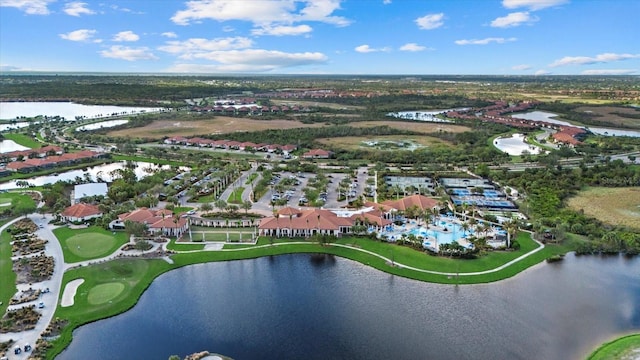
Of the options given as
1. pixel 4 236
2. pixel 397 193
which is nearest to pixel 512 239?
pixel 397 193

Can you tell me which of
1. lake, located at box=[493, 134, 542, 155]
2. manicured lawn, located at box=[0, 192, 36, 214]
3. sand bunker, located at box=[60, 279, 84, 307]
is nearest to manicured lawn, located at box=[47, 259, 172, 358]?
sand bunker, located at box=[60, 279, 84, 307]

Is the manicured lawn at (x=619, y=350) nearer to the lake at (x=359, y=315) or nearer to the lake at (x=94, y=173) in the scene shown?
the lake at (x=359, y=315)

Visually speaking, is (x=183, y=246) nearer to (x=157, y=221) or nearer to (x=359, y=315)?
(x=157, y=221)

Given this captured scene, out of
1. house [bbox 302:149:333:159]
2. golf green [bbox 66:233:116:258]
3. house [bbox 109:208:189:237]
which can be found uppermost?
house [bbox 302:149:333:159]

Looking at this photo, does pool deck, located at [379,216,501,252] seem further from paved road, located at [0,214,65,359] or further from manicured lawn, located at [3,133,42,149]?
manicured lawn, located at [3,133,42,149]

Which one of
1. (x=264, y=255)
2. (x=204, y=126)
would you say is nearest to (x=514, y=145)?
(x=264, y=255)

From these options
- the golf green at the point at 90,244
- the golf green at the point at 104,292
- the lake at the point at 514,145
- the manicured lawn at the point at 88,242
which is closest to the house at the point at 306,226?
the manicured lawn at the point at 88,242

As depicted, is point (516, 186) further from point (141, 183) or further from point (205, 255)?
point (141, 183)
